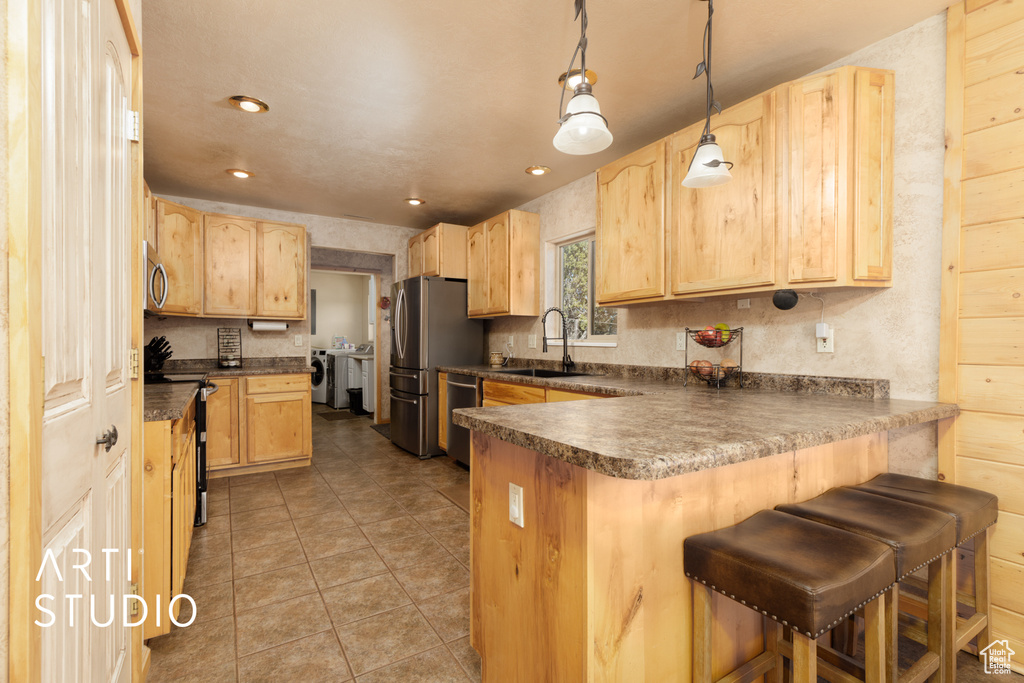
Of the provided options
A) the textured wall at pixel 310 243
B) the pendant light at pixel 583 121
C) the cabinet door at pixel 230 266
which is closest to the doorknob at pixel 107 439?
the pendant light at pixel 583 121

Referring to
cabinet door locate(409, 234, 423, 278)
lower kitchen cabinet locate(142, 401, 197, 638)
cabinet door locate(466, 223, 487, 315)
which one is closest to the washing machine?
cabinet door locate(409, 234, 423, 278)

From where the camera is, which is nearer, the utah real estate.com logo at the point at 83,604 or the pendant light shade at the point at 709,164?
the utah real estate.com logo at the point at 83,604

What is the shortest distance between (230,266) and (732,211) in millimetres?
4112

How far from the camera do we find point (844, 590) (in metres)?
1.00

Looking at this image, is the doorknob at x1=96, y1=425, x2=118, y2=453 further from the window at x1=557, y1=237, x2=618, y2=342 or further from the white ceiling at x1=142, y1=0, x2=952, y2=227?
the window at x1=557, y1=237, x2=618, y2=342

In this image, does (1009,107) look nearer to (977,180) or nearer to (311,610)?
(977,180)

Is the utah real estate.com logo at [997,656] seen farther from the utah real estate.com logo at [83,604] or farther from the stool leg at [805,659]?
the utah real estate.com logo at [83,604]

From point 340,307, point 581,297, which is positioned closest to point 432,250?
point 581,297

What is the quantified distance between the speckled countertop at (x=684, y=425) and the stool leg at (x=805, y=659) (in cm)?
41

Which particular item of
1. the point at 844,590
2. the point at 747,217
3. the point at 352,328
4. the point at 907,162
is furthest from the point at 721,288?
the point at 352,328

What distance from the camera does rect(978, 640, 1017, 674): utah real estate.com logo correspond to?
1.64 meters

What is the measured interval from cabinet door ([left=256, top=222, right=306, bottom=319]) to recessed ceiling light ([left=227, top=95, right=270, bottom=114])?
1.89 meters

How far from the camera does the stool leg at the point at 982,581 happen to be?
160 centimetres

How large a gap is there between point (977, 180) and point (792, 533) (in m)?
1.60
